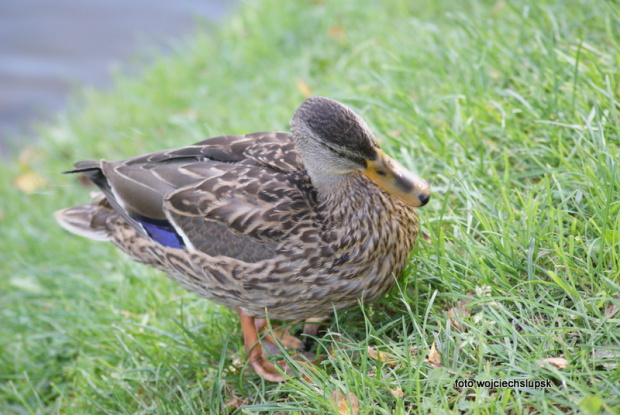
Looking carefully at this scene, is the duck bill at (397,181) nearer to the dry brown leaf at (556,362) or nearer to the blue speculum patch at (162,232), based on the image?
the dry brown leaf at (556,362)

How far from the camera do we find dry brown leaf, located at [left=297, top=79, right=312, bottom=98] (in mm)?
5172

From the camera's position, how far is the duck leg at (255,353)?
3008mm

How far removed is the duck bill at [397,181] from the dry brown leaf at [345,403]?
83 centimetres

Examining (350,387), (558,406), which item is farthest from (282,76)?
(558,406)

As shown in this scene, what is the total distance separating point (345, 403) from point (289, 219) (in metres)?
0.85

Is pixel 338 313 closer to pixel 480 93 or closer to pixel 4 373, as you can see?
pixel 480 93

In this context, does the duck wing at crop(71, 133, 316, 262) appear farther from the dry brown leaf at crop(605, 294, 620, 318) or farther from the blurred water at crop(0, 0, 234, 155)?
the blurred water at crop(0, 0, 234, 155)

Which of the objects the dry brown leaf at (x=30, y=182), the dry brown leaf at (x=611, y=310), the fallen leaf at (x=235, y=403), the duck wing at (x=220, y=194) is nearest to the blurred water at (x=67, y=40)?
the dry brown leaf at (x=30, y=182)

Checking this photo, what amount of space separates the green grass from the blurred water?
269cm

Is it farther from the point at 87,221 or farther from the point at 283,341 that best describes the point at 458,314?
the point at 87,221

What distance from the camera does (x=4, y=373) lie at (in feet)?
13.0

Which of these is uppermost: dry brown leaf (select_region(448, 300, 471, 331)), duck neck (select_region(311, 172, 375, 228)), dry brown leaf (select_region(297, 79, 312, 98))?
duck neck (select_region(311, 172, 375, 228))

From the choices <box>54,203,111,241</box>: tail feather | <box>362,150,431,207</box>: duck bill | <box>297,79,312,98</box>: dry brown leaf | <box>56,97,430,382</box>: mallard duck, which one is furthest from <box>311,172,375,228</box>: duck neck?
<box>297,79,312,98</box>: dry brown leaf

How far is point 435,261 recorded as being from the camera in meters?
2.97
